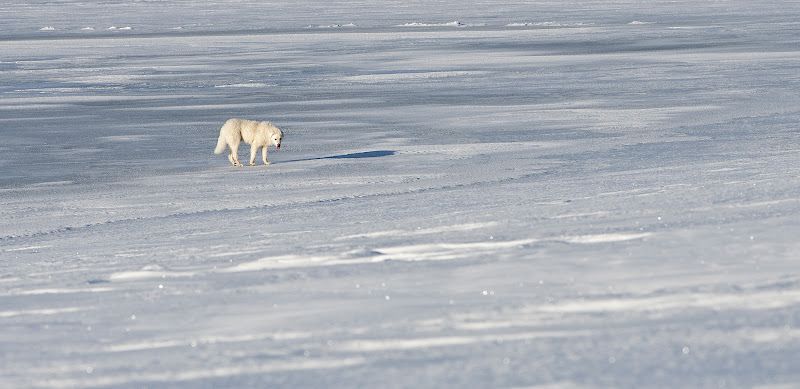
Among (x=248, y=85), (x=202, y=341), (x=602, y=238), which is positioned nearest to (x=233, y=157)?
(x=602, y=238)

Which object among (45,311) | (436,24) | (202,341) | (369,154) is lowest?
(436,24)

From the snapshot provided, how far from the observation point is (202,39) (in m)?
36.3

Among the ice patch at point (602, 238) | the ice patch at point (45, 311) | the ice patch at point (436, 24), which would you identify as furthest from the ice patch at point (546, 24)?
the ice patch at point (45, 311)

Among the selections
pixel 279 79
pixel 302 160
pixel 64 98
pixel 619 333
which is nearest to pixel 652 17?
pixel 279 79

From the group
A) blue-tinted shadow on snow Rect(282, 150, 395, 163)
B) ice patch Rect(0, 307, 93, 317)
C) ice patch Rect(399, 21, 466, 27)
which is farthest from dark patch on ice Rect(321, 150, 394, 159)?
ice patch Rect(399, 21, 466, 27)

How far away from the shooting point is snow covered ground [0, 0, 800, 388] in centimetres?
370

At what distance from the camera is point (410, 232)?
6141 millimetres

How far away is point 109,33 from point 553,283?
37899 millimetres

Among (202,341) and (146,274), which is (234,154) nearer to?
(146,274)

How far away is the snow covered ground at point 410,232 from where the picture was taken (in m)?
3.70

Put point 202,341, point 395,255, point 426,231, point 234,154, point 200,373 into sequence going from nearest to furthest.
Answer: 1. point 200,373
2. point 202,341
3. point 395,255
4. point 426,231
5. point 234,154

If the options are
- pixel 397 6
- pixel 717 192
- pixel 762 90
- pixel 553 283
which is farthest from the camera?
pixel 397 6

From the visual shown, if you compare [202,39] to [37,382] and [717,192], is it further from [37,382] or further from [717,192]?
[37,382]

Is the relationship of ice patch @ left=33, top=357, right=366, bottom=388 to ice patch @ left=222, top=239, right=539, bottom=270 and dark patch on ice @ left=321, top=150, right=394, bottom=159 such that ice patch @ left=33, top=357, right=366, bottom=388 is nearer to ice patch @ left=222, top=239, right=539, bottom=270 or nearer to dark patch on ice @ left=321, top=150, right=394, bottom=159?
ice patch @ left=222, top=239, right=539, bottom=270
